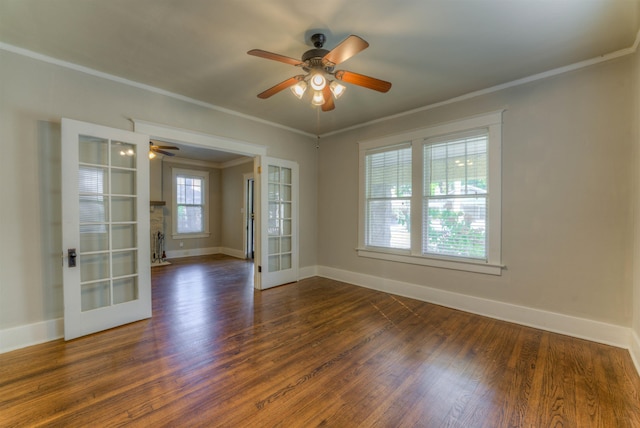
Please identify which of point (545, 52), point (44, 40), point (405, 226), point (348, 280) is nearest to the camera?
point (44, 40)

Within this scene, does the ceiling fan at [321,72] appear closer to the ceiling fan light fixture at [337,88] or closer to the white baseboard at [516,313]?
the ceiling fan light fixture at [337,88]

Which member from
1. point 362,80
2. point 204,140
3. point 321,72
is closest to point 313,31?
point 321,72

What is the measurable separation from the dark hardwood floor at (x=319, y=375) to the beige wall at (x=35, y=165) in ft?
1.78

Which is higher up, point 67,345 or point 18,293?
point 18,293

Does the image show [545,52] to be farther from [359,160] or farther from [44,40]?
[44,40]

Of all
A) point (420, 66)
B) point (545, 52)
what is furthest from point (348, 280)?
point (545, 52)

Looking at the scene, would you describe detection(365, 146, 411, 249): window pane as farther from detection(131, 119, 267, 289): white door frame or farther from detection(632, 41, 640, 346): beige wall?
detection(632, 41, 640, 346): beige wall

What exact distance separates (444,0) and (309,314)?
3.24 m

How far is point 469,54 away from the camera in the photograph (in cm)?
252

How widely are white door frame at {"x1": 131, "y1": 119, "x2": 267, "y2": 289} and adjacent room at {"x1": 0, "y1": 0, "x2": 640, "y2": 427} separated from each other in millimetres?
26

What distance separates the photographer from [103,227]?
9.29ft

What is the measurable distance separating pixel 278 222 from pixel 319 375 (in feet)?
9.39

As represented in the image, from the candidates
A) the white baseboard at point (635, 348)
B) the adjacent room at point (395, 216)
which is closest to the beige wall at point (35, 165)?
the adjacent room at point (395, 216)

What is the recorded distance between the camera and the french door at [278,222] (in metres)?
4.31
